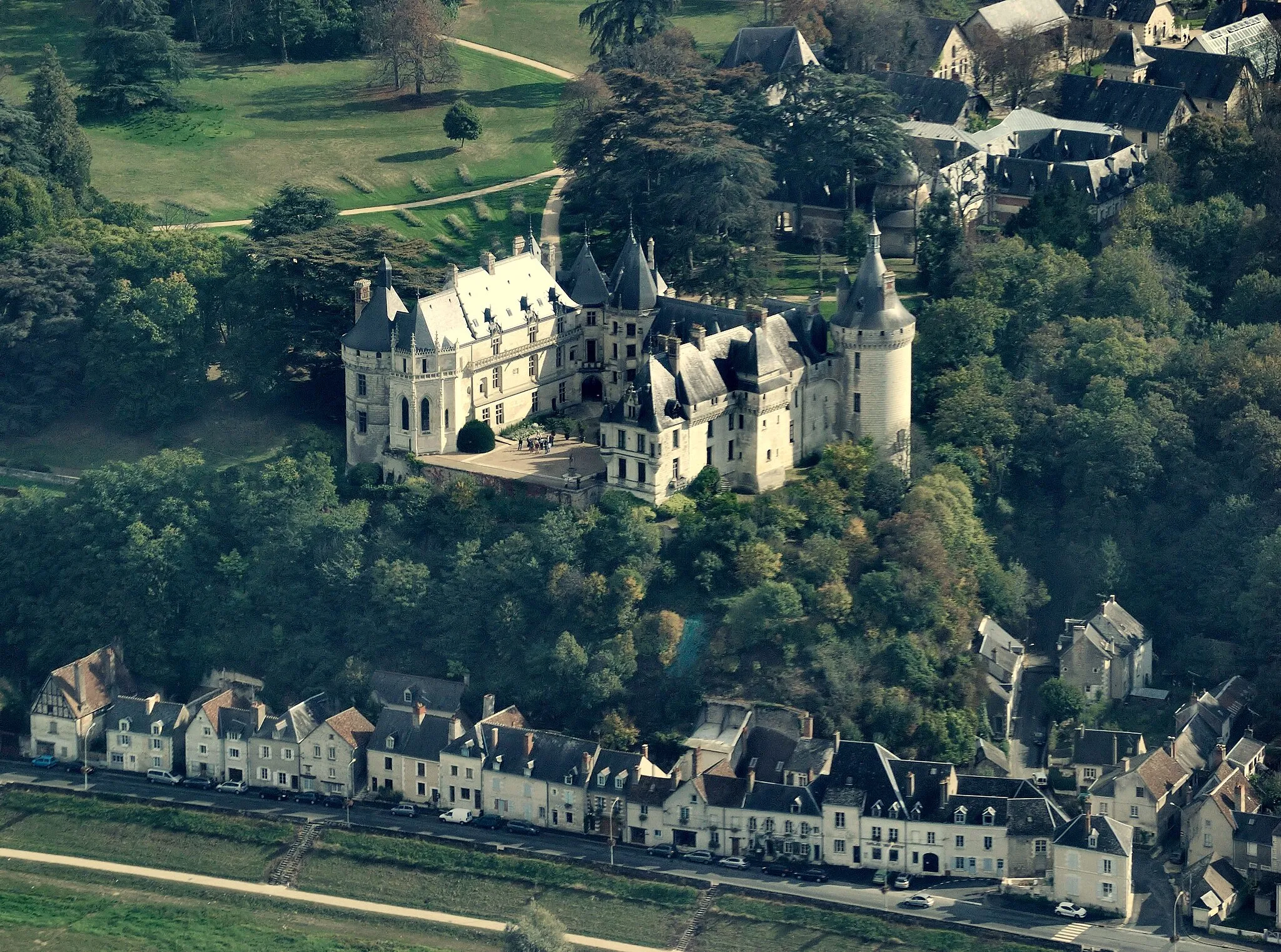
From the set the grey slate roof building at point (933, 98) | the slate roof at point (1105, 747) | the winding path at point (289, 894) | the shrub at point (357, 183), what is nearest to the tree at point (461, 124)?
the shrub at point (357, 183)

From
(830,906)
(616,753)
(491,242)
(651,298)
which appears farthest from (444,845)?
(491,242)

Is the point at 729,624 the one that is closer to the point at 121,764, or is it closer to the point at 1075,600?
the point at 1075,600

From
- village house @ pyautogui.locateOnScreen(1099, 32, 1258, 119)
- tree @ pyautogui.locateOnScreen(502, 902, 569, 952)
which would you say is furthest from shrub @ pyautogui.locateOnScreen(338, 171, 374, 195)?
tree @ pyautogui.locateOnScreen(502, 902, 569, 952)

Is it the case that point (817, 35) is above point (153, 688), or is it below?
above

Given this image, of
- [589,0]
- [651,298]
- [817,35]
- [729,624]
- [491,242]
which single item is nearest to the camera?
[729,624]

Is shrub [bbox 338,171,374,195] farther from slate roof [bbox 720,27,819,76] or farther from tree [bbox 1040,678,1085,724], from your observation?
tree [bbox 1040,678,1085,724]

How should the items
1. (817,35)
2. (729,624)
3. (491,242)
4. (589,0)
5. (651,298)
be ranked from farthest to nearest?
(589,0) < (817,35) < (491,242) < (651,298) < (729,624)
